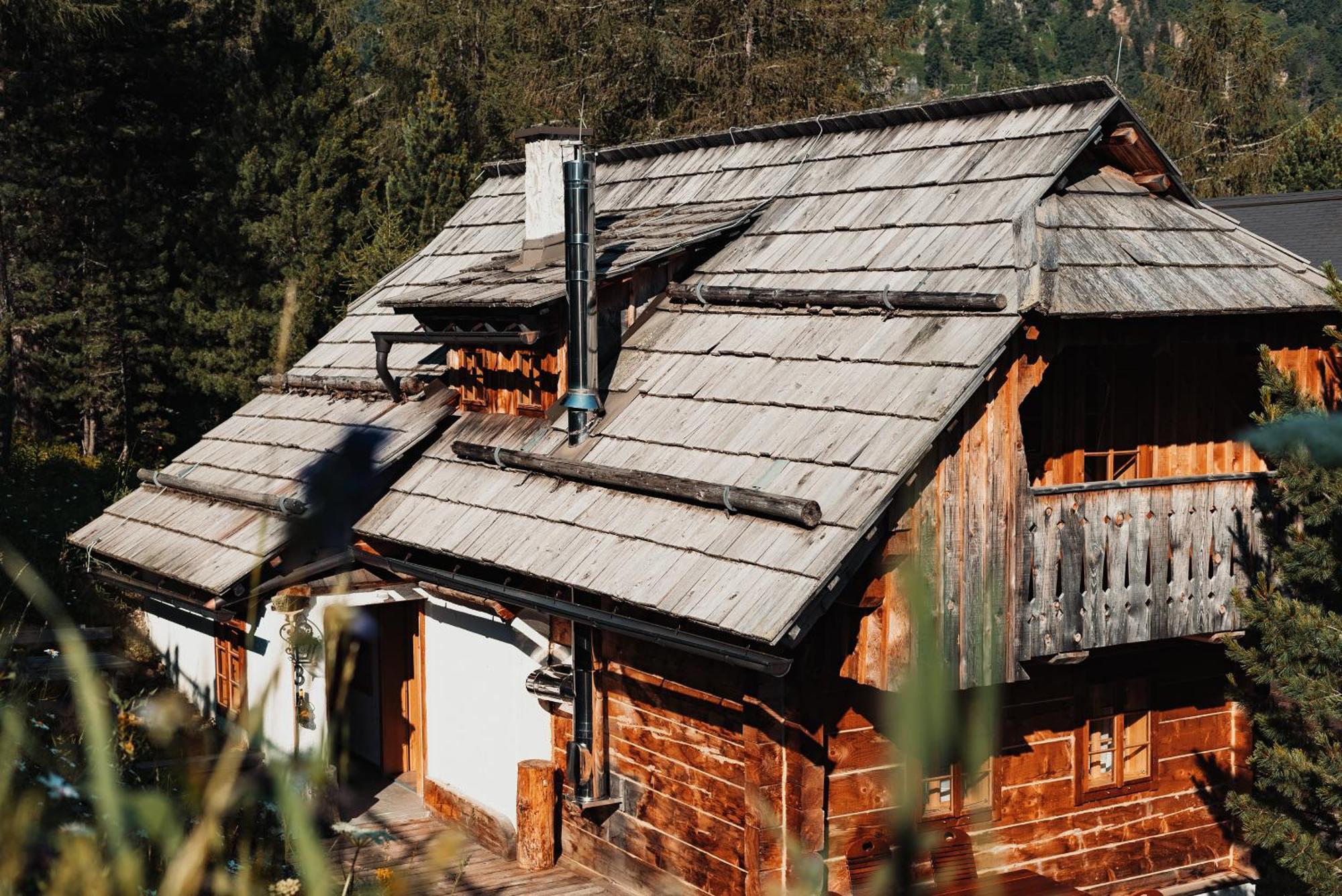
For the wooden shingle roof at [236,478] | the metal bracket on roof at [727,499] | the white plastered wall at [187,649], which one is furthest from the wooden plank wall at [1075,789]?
the white plastered wall at [187,649]

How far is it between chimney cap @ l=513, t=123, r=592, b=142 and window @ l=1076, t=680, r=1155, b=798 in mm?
6322

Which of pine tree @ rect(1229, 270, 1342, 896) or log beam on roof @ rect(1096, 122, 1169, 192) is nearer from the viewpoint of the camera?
pine tree @ rect(1229, 270, 1342, 896)

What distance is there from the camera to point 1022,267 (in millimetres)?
9062

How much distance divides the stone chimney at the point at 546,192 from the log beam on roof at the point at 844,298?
1.34 meters

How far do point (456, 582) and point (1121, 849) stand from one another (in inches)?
207

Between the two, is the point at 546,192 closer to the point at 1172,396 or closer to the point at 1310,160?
the point at 1172,396

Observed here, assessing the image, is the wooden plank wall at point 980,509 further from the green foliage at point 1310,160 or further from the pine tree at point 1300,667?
the green foliage at point 1310,160

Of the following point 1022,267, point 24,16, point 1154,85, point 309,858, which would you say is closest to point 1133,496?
point 1022,267

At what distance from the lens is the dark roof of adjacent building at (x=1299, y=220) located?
14180 mm

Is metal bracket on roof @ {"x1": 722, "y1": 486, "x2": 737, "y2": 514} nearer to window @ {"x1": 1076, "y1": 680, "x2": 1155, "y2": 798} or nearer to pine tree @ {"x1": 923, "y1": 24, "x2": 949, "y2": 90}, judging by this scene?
window @ {"x1": 1076, "y1": 680, "x2": 1155, "y2": 798}

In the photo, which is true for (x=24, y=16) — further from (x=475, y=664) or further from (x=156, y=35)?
(x=475, y=664)

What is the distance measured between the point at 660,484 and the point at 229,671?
605 centimetres

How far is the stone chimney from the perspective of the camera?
1277 cm

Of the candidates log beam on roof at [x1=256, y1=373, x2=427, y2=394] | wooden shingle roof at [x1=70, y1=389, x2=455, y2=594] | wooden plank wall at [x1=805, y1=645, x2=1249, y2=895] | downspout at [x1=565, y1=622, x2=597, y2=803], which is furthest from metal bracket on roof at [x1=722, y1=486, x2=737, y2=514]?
log beam on roof at [x1=256, y1=373, x2=427, y2=394]
